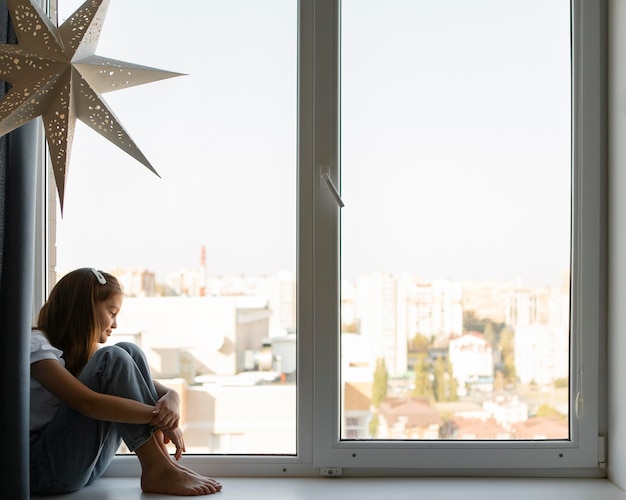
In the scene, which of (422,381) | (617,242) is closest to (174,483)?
(422,381)

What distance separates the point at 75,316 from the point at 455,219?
0.99 meters

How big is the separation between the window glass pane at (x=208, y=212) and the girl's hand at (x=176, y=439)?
13 centimetres

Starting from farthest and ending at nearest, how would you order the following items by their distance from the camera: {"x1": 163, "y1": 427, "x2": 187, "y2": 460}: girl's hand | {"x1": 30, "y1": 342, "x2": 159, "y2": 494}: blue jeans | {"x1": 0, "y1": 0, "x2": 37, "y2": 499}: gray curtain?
1. {"x1": 163, "y1": 427, "x2": 187, "y2": 460}: girl's hand
2. {"x1": 30, "y1": 342, "x2": 159, "y2": 494}: blue jeans
3. {"x1": 0, "y1": 0, "x2": 37, "y2": 499}: gray curtain

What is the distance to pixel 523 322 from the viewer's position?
2141 millimetres

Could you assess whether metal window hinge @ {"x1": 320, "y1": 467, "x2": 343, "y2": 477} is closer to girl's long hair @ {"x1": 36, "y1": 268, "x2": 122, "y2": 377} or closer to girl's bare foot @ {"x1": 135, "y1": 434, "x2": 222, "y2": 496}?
girl's bare foot @ {"x1": 135, "y1": 434, "x2": 222, "y2": 496}

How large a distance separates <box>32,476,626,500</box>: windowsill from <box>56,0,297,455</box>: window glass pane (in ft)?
0.46

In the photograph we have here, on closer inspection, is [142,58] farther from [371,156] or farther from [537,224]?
[537,224]

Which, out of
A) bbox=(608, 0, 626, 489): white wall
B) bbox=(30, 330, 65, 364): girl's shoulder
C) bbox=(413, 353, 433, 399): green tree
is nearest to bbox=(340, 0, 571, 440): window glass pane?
bbox=(413, 353, 433, 399): green tree

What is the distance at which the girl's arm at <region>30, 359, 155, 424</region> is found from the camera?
1.86m

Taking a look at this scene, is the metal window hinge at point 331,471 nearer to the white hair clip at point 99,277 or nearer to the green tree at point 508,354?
the green tree at point 508,354

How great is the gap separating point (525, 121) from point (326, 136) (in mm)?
522

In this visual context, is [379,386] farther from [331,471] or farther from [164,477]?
[164,477]

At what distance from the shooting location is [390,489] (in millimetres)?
2010

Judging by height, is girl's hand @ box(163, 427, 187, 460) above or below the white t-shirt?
below
